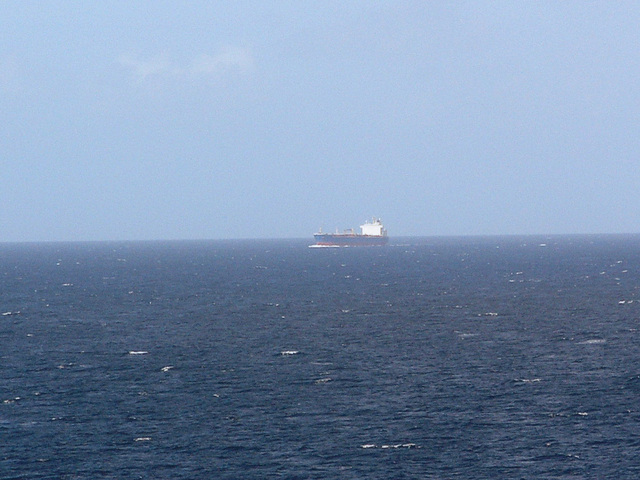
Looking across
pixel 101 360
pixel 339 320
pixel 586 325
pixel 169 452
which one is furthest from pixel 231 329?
pixel 169 452

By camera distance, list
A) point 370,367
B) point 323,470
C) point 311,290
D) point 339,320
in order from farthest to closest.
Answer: point 311,290 → point 339,320 → point 370,367 → point 323,470

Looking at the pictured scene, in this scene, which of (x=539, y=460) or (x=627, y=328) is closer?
(x=539, y=460)

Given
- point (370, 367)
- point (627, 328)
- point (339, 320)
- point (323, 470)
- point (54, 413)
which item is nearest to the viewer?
point (323, 470)

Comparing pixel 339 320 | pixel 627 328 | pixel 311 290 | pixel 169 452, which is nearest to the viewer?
pixel 169 452

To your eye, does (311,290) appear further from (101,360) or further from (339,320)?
(101,360)

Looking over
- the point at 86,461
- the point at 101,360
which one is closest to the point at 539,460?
the point at 86,461

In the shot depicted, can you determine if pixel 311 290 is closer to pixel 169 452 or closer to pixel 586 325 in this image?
pixel 586 325
